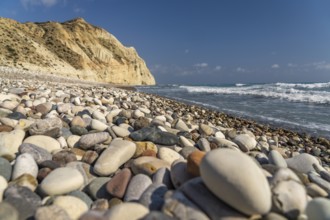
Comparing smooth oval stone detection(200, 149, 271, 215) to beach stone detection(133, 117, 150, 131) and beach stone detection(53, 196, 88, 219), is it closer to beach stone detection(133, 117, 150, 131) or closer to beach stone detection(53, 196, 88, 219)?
beach stone detection(53, 196, 88, 219)

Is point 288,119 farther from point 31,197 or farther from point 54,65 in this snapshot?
point 54,65

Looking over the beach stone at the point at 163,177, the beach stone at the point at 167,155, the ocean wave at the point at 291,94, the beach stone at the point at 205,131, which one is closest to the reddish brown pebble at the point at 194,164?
the beach stone at the point at 163,177

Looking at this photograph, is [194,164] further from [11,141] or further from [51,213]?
[11,141]

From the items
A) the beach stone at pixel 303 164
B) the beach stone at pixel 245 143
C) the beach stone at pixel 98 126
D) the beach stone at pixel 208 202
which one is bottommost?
the beach stone at pixel 245 143

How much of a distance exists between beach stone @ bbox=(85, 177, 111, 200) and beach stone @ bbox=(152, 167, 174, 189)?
42 centimetres

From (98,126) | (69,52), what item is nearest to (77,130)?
(98,126)

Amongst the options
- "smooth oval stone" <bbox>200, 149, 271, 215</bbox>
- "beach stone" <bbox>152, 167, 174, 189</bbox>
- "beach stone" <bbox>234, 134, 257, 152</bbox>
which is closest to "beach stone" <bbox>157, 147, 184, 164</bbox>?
"beach stone" <bbox>152, 167, 174, 189</bbox>

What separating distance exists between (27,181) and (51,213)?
61 cm

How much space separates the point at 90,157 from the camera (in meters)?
2.78

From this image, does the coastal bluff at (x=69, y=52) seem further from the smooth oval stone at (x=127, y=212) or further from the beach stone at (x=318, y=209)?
the beach stone at (x=318, y=209)

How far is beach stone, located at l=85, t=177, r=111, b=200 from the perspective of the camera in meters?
2.23

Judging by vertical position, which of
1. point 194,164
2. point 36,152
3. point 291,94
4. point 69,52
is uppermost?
point 69,52

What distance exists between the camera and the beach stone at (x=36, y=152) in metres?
2.55

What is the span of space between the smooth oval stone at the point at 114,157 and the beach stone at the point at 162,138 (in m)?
0.62
